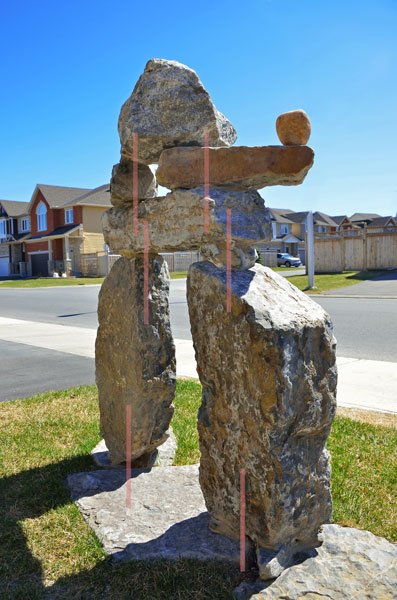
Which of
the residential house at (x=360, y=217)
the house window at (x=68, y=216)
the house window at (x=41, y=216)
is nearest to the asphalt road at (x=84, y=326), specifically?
the house window at (x=68, y=216)

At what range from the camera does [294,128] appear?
2.75 m

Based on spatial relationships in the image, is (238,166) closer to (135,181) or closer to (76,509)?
(135,181)

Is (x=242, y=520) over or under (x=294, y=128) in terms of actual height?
under

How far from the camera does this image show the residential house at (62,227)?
37.0m

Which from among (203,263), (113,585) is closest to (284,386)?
(203,263)

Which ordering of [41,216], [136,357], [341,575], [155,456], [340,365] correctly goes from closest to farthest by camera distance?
[341,575] < [136,357] < [155,456] < [340,365] < [41,216]

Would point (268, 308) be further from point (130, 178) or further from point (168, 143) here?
point (130, 178)

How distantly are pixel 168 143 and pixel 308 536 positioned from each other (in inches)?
92.1

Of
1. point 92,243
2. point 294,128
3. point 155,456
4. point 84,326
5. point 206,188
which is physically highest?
point 92,243

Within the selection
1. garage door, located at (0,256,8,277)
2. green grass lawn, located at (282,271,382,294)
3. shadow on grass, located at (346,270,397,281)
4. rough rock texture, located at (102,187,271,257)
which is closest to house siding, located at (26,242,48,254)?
garage door, located at (0,256,8,277)

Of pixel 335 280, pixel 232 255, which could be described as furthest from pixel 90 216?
pixel 232 255

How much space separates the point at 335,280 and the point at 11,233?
32.4 m

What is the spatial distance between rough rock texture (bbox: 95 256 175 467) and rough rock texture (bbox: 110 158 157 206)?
1.42 feet

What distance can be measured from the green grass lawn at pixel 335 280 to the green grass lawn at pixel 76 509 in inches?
634
